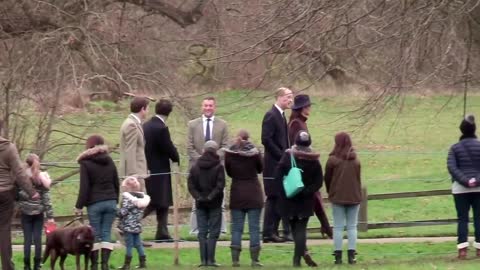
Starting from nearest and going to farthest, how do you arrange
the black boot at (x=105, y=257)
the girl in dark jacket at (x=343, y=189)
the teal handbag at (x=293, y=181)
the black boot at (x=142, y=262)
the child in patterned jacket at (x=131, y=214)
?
the teal handbag at (x=293, y=181) < the black boot at (x=105, y=257) < the child in patterned jacket at (x=131, y=214) < the black boot at (x=142, y=262) < the girl in dark jacket at (x=343, y=189)

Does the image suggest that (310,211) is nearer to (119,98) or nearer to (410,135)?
(119,98)

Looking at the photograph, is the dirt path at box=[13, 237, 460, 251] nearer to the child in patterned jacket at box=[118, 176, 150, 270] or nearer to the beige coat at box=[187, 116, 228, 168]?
the beige coat at box=[187, 116, 228, 168]

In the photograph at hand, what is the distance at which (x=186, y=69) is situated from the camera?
66.8 feet

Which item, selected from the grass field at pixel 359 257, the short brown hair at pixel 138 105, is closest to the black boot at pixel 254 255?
the grass field at pixel 359 257

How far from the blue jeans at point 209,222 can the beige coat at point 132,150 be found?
3.29 ft

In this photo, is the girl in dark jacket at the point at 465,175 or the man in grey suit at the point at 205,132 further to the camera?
the man in grey suit at the point at 205,132

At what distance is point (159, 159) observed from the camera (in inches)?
590

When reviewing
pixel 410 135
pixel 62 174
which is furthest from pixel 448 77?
pixel 410 135

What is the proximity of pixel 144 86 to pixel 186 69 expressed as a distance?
2.50 meters

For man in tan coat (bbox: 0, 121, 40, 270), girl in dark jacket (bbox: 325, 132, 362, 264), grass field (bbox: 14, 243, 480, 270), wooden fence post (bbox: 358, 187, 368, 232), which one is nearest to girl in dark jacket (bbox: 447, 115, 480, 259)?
grass field (bbox: 14, 243, 480, 270)

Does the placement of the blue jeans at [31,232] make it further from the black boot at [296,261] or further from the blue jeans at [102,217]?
the black boot at [296,261]

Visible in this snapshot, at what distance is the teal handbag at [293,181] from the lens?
13102mm

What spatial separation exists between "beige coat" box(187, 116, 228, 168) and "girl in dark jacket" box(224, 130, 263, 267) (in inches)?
35.7

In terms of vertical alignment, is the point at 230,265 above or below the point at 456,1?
below
